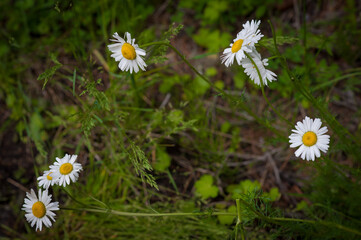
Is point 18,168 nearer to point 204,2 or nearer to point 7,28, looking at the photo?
point 7,28

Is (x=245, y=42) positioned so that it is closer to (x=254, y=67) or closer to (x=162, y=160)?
(x=254, y=67)

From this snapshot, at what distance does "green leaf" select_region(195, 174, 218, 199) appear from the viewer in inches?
72.6

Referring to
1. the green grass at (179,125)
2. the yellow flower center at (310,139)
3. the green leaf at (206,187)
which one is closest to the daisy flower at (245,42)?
the green grass at (179,125)

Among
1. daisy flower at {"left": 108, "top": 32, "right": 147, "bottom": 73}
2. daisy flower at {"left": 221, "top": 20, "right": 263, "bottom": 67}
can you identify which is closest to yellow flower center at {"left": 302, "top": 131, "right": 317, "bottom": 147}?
daisy flower at {"left": 221, "top": 20, "right": 263, "bottom": 67}

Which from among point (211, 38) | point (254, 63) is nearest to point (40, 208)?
point (254, 63)

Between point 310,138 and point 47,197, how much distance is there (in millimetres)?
1135

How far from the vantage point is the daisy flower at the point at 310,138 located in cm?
114

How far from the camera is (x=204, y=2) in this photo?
272 cm

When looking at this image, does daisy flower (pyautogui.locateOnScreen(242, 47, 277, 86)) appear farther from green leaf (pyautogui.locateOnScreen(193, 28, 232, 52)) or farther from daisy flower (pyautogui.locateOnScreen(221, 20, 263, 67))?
green leaf (pyautogui.locateOnScreen(193, 28, 232, 52))

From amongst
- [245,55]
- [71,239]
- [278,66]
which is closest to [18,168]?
[71,239]

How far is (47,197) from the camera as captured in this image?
4.15 feet

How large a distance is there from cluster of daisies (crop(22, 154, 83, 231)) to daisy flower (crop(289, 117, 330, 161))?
3.18ft

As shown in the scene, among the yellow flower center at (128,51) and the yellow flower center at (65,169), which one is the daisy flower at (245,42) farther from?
the yellow flower center at (65,169)

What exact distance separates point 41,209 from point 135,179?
0.73 m
